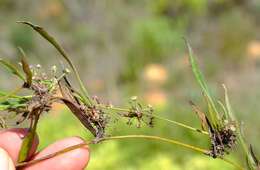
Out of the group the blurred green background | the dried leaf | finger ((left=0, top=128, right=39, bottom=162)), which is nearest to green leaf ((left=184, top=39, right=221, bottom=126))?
the dried leaf

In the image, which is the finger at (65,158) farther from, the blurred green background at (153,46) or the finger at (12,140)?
the blurred green background at (153,46)

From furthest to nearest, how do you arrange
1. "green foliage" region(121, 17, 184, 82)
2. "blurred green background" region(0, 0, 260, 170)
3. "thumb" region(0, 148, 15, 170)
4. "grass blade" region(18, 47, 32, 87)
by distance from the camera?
"green foliage" region(121, 17, 184, 82) < "blurred green background" region(0, 0, 260, 170) < "thumb" region(0, 148, 15, 170) < "grass blade" region(18, 47, 32, 87)

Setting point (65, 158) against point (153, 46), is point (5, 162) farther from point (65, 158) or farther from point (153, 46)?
point (153, 46)

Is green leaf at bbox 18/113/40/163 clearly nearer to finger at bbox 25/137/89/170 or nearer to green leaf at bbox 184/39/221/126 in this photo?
finger at bbox 25/137/89/170

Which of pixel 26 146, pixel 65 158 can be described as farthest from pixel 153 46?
pixel 26 146

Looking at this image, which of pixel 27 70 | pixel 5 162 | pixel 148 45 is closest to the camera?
pixel 27 70

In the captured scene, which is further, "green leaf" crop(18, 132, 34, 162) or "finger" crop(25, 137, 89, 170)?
"finger" crop(25, 137, 89, 170)

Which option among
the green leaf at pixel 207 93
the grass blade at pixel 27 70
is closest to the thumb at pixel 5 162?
the grass blade at pixel 27 70
